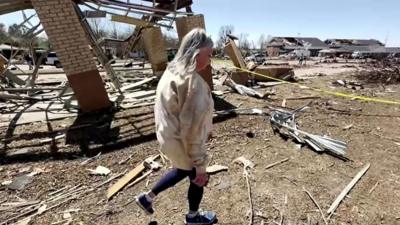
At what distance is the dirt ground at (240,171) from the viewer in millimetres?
3584

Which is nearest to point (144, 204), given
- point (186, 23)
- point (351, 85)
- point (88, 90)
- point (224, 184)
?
point (224, 184)

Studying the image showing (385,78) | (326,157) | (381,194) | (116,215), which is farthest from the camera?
(385,78)

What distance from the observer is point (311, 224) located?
3.36 metres

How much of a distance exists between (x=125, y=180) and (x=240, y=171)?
1610 mm

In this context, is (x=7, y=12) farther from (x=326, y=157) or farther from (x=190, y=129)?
(x=326, y=157)

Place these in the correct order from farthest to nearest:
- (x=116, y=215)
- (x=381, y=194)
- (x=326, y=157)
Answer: (x=326, y=157), (x=381, y=194), (x=116, y=215)

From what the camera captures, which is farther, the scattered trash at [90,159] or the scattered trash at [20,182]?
the scattered trash at [90,159]

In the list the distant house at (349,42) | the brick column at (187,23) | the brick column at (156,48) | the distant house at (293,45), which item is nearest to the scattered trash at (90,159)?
the brick column at (187,23)

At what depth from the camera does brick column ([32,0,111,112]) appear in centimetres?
661

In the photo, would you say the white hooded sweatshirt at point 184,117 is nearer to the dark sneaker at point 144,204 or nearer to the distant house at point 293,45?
the dark sneaker at point 144,204

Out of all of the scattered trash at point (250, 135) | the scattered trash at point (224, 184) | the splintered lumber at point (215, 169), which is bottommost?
the scattered trash at point (250, 135)

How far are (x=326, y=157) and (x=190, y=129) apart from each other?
317 cm

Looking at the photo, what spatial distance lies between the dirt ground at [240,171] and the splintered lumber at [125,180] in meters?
0.09

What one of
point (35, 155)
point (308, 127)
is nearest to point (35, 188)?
point (35, 155)
